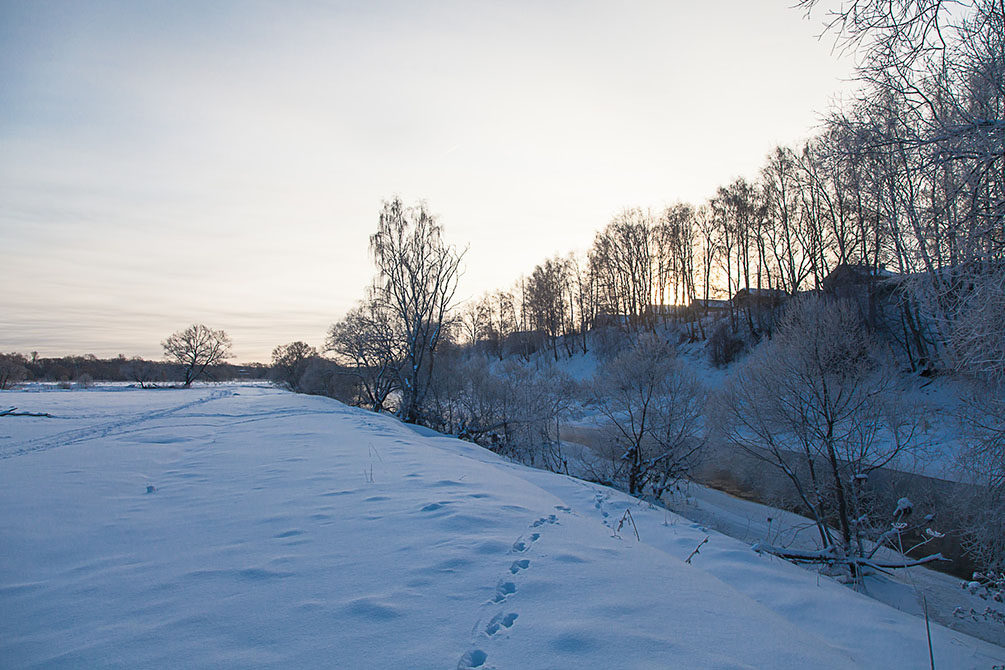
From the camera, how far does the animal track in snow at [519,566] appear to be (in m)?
3.60

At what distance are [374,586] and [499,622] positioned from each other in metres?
0.91

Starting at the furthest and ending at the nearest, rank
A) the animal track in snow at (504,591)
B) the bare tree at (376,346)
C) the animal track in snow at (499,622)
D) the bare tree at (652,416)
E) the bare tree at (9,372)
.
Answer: the bare tree at (9,372) < the bare tree at (376,346) < the bare tree at (652,416) < the animal track in snow at (504,591) < the animal track in snow at (499,622)

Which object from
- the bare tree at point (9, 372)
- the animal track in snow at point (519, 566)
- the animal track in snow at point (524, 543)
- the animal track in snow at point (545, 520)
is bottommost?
the animal track in snow at point (545, 520)

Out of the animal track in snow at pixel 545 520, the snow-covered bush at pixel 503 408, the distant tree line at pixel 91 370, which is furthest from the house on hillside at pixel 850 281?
the distant tree line at pixel 91 370

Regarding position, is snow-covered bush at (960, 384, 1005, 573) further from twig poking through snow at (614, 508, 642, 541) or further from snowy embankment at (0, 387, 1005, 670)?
twig poking through snow at (614, 508, 642, 541)

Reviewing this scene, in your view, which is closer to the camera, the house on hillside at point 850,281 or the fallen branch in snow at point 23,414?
the fallen branch in snow at point 23,414

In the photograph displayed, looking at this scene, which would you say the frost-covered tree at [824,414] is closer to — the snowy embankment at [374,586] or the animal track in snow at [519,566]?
the snowy embankment at [374,586]

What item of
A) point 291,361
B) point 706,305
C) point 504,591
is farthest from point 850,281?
point 291,361

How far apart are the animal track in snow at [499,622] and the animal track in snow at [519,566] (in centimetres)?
65

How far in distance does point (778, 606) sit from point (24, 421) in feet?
62.7

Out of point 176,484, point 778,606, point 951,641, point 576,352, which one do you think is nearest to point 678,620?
point 778,606

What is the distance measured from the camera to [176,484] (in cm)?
613

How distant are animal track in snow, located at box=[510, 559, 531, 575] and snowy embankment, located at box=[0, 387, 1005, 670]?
0.8 inches

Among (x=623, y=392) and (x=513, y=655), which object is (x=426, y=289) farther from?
(x=513, y=655)
